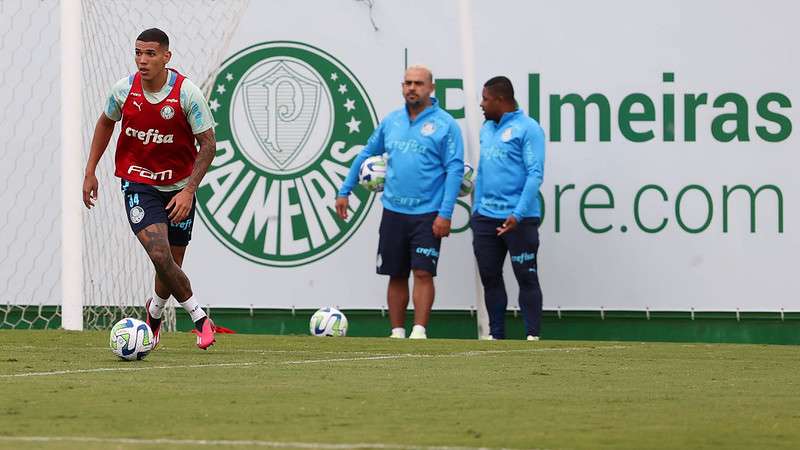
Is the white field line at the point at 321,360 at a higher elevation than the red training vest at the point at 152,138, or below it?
below

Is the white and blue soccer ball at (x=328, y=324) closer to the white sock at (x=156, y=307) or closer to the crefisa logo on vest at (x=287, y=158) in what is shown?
the crefisa logo on vest at (x=287, y=158)

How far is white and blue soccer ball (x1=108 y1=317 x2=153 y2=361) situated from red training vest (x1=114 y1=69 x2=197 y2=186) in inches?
37.5

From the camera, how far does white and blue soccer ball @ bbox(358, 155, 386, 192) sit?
13156mm

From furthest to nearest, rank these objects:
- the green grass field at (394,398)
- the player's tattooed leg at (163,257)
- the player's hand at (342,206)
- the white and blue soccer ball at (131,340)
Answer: the player's hand at (342,206) < the player's tattooed leg at (163,257) < the white and blue soccer ball at (131,340) < the green grass field at (394,398)

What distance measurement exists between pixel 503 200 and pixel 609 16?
1.89m

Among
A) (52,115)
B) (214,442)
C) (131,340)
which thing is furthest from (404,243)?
(214,442)

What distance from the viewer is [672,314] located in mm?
13516

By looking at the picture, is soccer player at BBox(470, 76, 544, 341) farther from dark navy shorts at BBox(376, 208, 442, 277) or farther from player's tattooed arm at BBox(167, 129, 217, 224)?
player's tattooed arm at BBox(167, 129, 217, 224)

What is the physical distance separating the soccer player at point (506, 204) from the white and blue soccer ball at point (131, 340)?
13.9 ft

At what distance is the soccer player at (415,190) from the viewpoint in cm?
1299

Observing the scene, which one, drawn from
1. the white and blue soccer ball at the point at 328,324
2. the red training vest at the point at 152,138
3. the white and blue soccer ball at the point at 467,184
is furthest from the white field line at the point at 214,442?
the white and blue soccer ball at the point at 467,184

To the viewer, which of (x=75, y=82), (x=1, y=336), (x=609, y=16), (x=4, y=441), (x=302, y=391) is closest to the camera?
(x=4, y=441)

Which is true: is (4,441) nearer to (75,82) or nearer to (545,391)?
(545,391)

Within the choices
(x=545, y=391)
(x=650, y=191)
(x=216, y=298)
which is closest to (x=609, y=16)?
(x=650, y=191)
